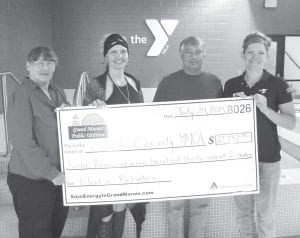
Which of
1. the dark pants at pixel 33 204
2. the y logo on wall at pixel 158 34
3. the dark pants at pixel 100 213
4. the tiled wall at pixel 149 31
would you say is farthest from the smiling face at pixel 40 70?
the y logo on wall at pixel 158 34

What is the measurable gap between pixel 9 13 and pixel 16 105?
334cm

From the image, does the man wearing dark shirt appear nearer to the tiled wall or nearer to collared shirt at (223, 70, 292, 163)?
collared shirt at (223, 70, 292, 163)

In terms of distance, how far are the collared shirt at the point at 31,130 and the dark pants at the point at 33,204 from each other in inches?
2.1

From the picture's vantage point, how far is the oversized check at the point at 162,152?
219 cm

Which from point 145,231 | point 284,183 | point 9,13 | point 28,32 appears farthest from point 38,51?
point 28,32

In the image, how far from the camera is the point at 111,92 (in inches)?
86.7

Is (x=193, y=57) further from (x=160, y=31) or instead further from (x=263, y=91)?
(x=160, y=31)

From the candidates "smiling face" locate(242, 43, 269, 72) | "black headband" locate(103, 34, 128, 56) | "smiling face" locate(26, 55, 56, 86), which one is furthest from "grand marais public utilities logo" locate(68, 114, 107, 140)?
"smiling face" locate(242, 43, 269, 72)

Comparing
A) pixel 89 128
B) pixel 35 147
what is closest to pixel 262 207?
pixel 89 128

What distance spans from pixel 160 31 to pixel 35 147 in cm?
540

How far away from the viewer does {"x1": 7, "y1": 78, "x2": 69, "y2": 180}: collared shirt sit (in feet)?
6.10

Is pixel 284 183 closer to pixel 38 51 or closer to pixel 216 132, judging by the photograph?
pixel 216 132

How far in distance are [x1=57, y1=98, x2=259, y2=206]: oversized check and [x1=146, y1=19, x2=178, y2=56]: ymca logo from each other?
16.1 ft

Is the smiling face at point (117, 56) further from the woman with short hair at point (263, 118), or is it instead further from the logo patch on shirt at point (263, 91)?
the logo patch on shirt at point (263, 91)
